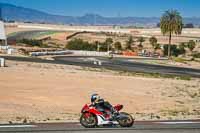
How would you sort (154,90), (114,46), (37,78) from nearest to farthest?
(154,90) → (37,78) → (114,46)

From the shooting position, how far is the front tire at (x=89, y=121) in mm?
20625

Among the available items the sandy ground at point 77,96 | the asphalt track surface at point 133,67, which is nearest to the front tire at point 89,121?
the sandy ground at point 77,96

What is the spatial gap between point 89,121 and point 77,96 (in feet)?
47.9

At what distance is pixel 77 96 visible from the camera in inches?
1390

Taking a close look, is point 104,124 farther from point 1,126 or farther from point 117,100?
point 117,100

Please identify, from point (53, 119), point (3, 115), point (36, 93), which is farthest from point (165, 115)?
point (36, 93)

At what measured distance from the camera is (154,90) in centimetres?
4194

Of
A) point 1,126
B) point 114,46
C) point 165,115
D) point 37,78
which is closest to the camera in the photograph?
point 1,126

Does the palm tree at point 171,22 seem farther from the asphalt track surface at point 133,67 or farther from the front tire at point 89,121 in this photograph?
the front tire at point 89,121

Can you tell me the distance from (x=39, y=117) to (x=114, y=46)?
389ft

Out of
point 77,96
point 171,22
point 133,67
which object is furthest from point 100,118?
point 171,22

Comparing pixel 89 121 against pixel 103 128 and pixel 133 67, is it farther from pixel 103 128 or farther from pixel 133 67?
pixel 133 67

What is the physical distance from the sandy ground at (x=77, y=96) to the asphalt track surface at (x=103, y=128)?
232 centimetres

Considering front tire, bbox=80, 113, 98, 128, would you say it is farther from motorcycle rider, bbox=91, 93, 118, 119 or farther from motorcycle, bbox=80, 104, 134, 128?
motorcycle rider, bbox=91, 93, 118, 119
